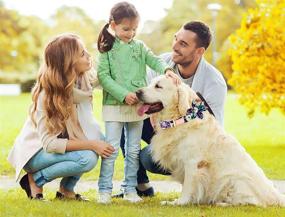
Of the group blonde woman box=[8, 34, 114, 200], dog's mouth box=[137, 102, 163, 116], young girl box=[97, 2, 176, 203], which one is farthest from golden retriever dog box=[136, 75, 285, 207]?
blonde woman box=[8, 34, 114, 200]

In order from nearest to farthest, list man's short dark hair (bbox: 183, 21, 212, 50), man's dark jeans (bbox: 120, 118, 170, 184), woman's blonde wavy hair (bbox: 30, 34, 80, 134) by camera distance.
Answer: woman's blonde wavy hair (bbox: 30, 34, 80, 134) → man's dark jeans (bbox: 120, 118, 170, 184) → man's short dark hair (bbox: 183, 21, 212, 50)

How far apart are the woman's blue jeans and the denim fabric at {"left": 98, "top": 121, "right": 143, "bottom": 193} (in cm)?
13

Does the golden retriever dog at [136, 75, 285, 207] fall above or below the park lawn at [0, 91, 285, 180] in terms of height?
above

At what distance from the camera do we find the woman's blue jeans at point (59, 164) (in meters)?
5.84

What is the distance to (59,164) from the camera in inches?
232

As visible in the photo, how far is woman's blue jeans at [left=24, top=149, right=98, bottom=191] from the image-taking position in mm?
5836

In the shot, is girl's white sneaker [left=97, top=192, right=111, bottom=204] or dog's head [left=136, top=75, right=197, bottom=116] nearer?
dog's head [left=136, top=75, right=197, bottom=116]

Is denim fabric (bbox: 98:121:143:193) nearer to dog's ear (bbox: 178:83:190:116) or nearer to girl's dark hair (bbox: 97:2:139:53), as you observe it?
dog's ear (bbox: 178:83:190:116)

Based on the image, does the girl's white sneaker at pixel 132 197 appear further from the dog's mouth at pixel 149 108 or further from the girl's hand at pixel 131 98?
the girl's hand at pixel 131 98

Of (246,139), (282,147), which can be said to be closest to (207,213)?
(282,147)

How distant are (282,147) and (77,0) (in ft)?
164

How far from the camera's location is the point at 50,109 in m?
5.82

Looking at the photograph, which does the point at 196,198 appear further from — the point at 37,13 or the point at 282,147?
the point at 37,13

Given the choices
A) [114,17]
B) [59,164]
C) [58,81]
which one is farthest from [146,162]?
[114,17]
